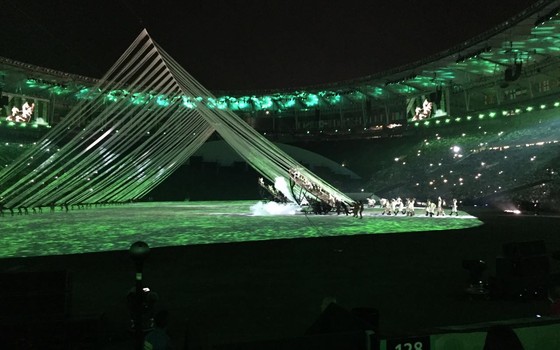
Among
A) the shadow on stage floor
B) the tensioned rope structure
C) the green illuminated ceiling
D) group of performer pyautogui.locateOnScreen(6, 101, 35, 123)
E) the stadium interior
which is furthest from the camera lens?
group of performer pyautogui.locateOnScreen(6, 101, 35, 123)

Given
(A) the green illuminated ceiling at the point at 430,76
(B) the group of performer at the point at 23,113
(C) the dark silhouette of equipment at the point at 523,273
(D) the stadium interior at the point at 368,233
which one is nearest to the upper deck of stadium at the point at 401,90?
(A) the green illuminated ceiling at the point at 430,76

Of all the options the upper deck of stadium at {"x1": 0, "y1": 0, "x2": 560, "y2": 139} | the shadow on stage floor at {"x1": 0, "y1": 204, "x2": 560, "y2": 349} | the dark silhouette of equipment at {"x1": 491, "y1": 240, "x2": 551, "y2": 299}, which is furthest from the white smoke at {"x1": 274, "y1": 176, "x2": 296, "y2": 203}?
the dark silhouette of equipment at {"x1": 491, "y1": 240, "x2": 551, "y2": 299}

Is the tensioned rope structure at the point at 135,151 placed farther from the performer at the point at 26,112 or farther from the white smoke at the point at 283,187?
the performer at the point at 26,112

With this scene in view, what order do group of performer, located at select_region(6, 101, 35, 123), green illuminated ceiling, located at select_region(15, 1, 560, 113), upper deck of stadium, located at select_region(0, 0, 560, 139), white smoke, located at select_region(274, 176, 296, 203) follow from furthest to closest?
group of performer, located at select_region(6, 101, 35, 123), upper deck of stadium, located at select_region(0, 0, 560, 139), green illuminated ceiling, located at select_region(15, 1, 560, 113), white smoke, located at select_region(274, 176, 296, 203)

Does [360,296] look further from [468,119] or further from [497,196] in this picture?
[468,119]

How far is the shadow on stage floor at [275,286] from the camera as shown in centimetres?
631

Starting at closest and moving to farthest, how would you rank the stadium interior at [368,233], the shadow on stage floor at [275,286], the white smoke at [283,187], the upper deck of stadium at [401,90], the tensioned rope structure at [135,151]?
the stadium interior at [368,233] < the shadow on stage floor at [275,286] < the tensioned rope structure at [135,151] < the white smoke at [283,187] < the upper deck of stadium at [401,90]

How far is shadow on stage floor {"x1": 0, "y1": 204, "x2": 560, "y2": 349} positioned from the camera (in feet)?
20.7

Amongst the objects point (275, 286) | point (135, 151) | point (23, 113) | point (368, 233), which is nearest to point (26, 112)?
point (23, 113)

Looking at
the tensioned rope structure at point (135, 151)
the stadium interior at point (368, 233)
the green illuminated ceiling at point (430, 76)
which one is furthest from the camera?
the green illuminated ceiling at point (430, 76)

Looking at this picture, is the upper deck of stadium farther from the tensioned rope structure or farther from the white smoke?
the white smoke

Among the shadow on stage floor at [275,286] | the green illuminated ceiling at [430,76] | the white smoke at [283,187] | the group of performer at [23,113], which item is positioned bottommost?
the shadow on stage floor at [275,286]

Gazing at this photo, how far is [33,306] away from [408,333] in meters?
3.96

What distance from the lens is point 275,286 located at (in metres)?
8.77
